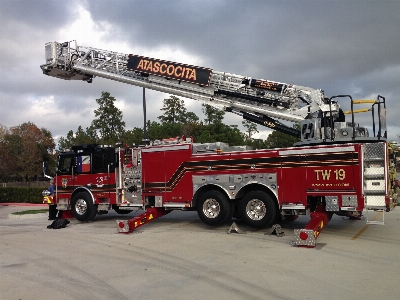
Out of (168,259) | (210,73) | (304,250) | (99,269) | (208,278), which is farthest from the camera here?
(210,73)

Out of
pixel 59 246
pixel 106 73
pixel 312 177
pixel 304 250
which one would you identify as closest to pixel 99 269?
pixel 59 246

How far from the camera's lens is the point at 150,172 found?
12102mm

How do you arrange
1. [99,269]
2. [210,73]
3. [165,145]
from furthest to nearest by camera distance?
[210,73]
[165,145]
[99,269]

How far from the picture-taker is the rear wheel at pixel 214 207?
10695 millimetres

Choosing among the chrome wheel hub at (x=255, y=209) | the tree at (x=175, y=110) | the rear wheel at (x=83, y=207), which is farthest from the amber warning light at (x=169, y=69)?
the tree at (x=175, y=110)

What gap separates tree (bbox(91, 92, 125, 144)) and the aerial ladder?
30.3m

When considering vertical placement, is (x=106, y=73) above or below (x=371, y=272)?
above

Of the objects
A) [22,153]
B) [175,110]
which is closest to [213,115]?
[175,110]

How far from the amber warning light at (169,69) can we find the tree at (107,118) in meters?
31.9

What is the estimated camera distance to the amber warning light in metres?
12.8

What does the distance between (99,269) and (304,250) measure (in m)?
4.34

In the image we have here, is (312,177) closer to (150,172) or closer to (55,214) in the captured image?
(150,172)

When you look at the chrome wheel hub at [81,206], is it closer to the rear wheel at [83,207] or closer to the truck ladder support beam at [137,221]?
the rear wheel at [83,207]

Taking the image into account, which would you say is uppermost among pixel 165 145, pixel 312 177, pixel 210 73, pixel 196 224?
pixel 210 73
